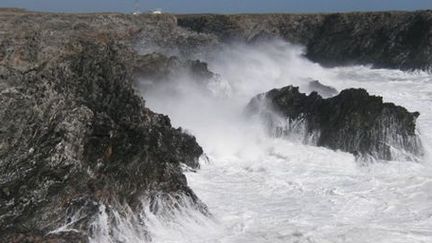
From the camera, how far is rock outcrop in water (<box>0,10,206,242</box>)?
10.3 metres

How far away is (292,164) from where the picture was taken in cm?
1662

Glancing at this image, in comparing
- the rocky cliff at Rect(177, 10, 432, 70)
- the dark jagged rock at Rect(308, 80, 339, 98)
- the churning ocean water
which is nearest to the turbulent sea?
the churning ocean water

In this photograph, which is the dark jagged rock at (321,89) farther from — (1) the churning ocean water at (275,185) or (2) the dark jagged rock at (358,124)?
(2) the dark jagged rock at (358,124)

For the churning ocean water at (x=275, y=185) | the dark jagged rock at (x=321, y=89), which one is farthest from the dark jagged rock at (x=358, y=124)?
the dark jagged rock at (x=321, y=89)

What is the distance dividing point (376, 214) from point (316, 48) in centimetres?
3214

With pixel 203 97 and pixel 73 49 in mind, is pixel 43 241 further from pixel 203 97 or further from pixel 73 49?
pixel 203 97

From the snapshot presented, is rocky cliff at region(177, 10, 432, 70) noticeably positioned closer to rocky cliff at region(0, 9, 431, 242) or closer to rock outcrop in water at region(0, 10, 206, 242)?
rocky cliff at region(0, 9, 431, 242)

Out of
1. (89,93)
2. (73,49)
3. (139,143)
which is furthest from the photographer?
(73,49)

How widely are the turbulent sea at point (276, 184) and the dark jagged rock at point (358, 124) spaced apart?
425mm

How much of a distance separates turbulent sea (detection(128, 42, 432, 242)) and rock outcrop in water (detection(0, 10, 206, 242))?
36.0 inches

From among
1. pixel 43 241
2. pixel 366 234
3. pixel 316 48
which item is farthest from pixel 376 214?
pixel 316 48

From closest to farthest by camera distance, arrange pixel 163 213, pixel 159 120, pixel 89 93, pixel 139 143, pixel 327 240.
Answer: pixel 327 240 < pixel 163 213 < pixel 139 143 < pixel 89 93 < pixel 159 120

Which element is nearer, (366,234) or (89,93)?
(366,234)

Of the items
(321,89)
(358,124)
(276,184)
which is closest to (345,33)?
(321,89)
